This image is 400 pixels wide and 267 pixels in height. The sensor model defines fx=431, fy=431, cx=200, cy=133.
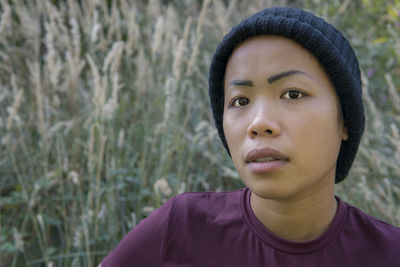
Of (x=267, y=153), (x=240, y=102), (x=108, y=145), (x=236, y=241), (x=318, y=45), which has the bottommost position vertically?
(x=236, y=241)

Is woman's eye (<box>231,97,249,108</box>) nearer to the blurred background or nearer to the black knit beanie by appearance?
the black knit beanie

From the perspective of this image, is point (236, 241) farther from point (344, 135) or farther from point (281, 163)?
point (344, 135)

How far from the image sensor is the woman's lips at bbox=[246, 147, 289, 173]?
1.02 meters

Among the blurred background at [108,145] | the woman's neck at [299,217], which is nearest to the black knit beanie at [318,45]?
the woman's neck at [299,217]

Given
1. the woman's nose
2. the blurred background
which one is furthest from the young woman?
the blurred background

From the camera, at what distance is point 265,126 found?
1.02 m

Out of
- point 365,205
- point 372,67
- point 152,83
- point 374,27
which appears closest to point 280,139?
point 365,205

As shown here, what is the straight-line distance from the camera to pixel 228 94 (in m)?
1.18

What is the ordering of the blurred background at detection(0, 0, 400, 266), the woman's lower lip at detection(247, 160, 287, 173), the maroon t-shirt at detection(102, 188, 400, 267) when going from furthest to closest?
1. the blurred background at detection(0, 0, 400, 266)
2. the maroon t-shirt at detection(102, 188, 400, 267)
3. the woman's lower lip at detection(247, 160, 287, 173)

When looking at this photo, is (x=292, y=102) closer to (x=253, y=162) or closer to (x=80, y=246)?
Answer: (x=253, y=162)

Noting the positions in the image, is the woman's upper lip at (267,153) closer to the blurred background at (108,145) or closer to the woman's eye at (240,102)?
the woman's eye at (240,102)

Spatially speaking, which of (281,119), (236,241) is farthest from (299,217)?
(281,119)

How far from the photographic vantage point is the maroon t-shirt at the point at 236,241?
3.69ft

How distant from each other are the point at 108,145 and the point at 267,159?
1.26m
